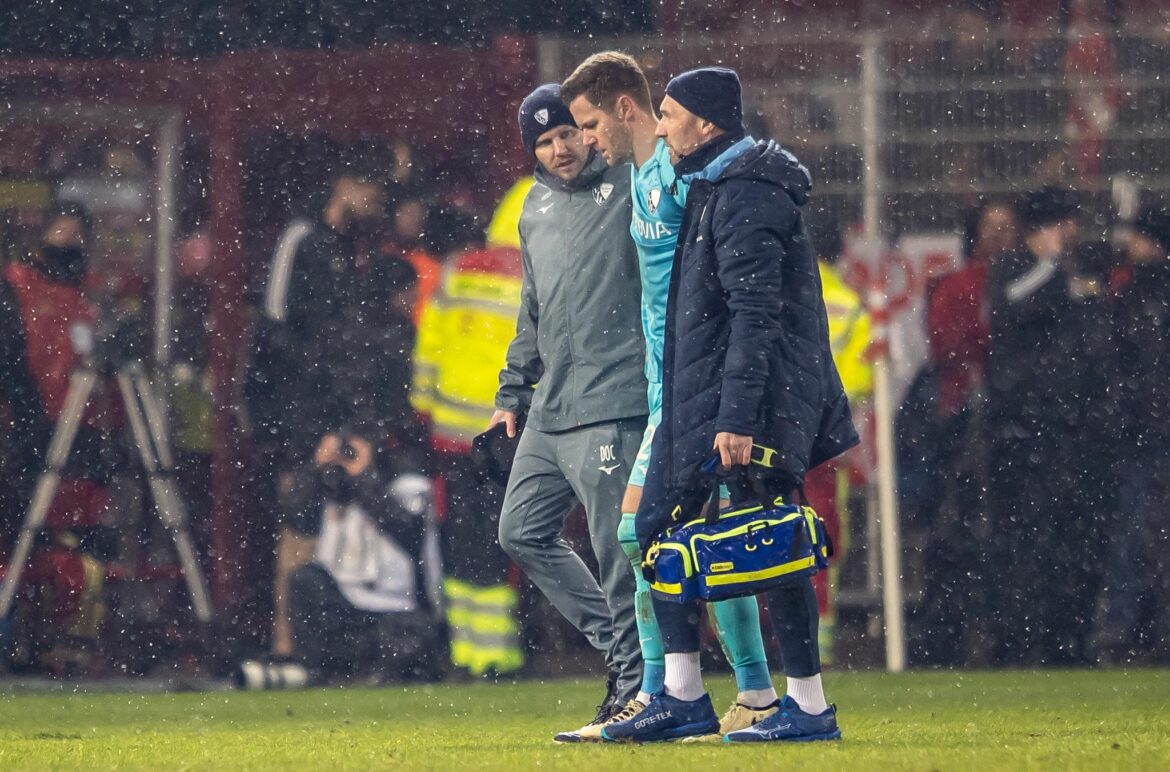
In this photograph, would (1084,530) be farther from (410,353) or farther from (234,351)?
(234,351)

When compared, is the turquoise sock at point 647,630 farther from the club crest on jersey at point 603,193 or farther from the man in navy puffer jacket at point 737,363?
the club crest on jersey at point 603,193

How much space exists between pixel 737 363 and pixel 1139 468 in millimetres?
4381

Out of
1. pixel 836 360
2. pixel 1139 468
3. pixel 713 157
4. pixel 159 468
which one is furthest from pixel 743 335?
pixel 159 468

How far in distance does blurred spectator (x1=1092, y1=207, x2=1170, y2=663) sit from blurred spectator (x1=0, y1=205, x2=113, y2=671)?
13.1 ft

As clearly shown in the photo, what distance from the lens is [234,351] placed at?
9.96m

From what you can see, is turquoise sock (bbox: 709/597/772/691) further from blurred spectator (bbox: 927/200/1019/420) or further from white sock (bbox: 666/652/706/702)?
blurred spectator (bbox: 927/200/1019/420)

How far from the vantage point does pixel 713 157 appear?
5828 mm

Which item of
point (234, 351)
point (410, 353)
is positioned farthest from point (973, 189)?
point (234, 351)

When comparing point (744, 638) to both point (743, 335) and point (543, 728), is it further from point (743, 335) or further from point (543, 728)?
point (543, 728)

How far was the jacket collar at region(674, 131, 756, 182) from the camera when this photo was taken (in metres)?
5.79

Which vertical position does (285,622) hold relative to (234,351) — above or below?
below

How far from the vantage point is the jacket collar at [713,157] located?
579cm

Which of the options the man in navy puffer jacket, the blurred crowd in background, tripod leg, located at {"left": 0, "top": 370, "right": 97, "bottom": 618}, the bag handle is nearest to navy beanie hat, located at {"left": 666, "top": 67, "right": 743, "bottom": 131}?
the man in navy puffer jacket

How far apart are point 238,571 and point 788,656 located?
4462 mm
